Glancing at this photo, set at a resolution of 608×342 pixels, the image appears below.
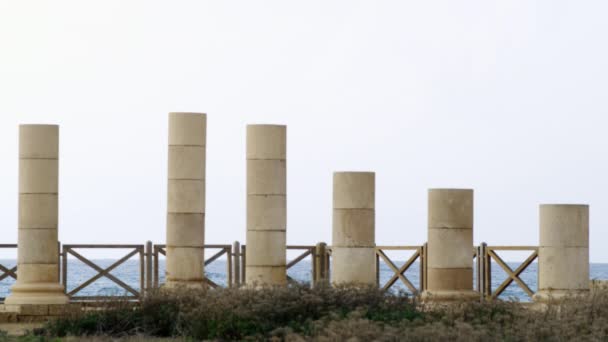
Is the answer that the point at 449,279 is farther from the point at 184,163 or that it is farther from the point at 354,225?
the point at 184,163

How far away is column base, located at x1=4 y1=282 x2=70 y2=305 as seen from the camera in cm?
2497

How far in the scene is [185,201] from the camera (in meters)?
26.2

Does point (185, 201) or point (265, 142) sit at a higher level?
point (265, 142)

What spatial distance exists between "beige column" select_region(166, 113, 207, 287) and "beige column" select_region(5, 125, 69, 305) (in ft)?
8.34

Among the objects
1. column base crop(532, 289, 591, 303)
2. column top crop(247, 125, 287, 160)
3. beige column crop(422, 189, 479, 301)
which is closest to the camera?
column base crop(532, 289, 591, 303)

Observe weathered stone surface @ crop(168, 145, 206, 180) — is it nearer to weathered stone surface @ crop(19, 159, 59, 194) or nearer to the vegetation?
weathered stone surface @ crop(19, 159, 59, 194)

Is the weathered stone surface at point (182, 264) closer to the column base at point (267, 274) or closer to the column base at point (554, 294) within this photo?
the column base at point (267, 274)

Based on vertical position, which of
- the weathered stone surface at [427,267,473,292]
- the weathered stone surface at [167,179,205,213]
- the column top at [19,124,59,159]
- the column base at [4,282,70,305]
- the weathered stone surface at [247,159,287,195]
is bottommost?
the column base at [4,282,70,305]

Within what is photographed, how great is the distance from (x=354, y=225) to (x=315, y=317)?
6146 millimetres

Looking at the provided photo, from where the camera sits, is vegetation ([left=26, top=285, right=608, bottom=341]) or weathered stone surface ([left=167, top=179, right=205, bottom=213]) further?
weathered stone surface ([left=167, top=179, right=205, bottom=213])

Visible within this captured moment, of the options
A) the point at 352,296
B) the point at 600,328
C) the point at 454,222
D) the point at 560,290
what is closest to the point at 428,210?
the point at 454,222

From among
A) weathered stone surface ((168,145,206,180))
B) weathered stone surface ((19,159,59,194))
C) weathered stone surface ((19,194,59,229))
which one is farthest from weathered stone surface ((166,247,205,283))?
weathered stone surface ((19,159,59,194))

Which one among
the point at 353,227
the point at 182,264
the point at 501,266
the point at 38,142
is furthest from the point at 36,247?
the point at 501,266

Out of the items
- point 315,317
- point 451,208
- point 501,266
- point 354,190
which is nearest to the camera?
point 315,317
